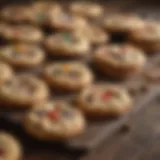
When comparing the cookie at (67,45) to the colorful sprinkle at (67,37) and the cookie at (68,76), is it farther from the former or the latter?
the cookie at (68,76)

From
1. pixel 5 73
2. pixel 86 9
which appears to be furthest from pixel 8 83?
pixel 86 9

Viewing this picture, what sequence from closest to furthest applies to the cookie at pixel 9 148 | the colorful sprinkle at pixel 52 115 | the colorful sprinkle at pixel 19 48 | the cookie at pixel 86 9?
the cookie at pixel 9 148 < the colorful sprinkle at pixel 52 115 < the colorful sprinkle at pixel 19 48 < the cookie at pixel 86 9

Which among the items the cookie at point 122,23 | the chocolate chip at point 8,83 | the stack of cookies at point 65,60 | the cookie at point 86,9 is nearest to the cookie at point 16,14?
the stack of cookies at point 65,60

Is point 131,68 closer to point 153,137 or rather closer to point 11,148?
point 153,137

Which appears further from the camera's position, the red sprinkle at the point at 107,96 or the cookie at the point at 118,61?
the cookie at the point at 118,61

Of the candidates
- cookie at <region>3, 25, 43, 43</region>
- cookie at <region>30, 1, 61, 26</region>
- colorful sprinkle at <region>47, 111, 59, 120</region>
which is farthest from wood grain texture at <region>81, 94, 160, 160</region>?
cookie at <region>30, 1, 61, 26</region>

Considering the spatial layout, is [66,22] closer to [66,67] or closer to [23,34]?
[23,34]

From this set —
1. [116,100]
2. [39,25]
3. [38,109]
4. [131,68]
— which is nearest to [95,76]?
[131,68]
